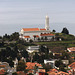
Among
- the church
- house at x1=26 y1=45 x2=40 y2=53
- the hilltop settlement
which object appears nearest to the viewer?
the hilltop settlement

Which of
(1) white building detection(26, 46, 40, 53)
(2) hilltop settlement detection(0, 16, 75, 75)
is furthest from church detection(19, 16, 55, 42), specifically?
(1) white building detection(26, 46, 40, 53)

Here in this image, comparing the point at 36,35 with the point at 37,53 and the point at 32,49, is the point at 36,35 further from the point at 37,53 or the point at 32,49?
the point at 37,53

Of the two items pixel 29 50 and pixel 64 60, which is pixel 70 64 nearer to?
pixel 64 60

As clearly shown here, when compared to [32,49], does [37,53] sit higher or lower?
lower

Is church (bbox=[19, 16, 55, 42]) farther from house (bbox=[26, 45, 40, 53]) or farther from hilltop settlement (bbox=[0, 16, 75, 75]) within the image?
house (bbox=[26, 45, 40, 53])

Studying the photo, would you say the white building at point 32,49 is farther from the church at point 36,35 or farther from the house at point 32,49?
the church at point 36,35

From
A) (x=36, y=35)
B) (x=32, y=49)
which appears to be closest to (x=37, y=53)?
(x=32, y=49)

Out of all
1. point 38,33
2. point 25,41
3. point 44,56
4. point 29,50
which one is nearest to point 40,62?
point 44,56

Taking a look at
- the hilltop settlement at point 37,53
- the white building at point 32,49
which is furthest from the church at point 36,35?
the white building at point 32,49

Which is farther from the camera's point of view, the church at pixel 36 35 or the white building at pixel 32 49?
the church at pixel 36 35
